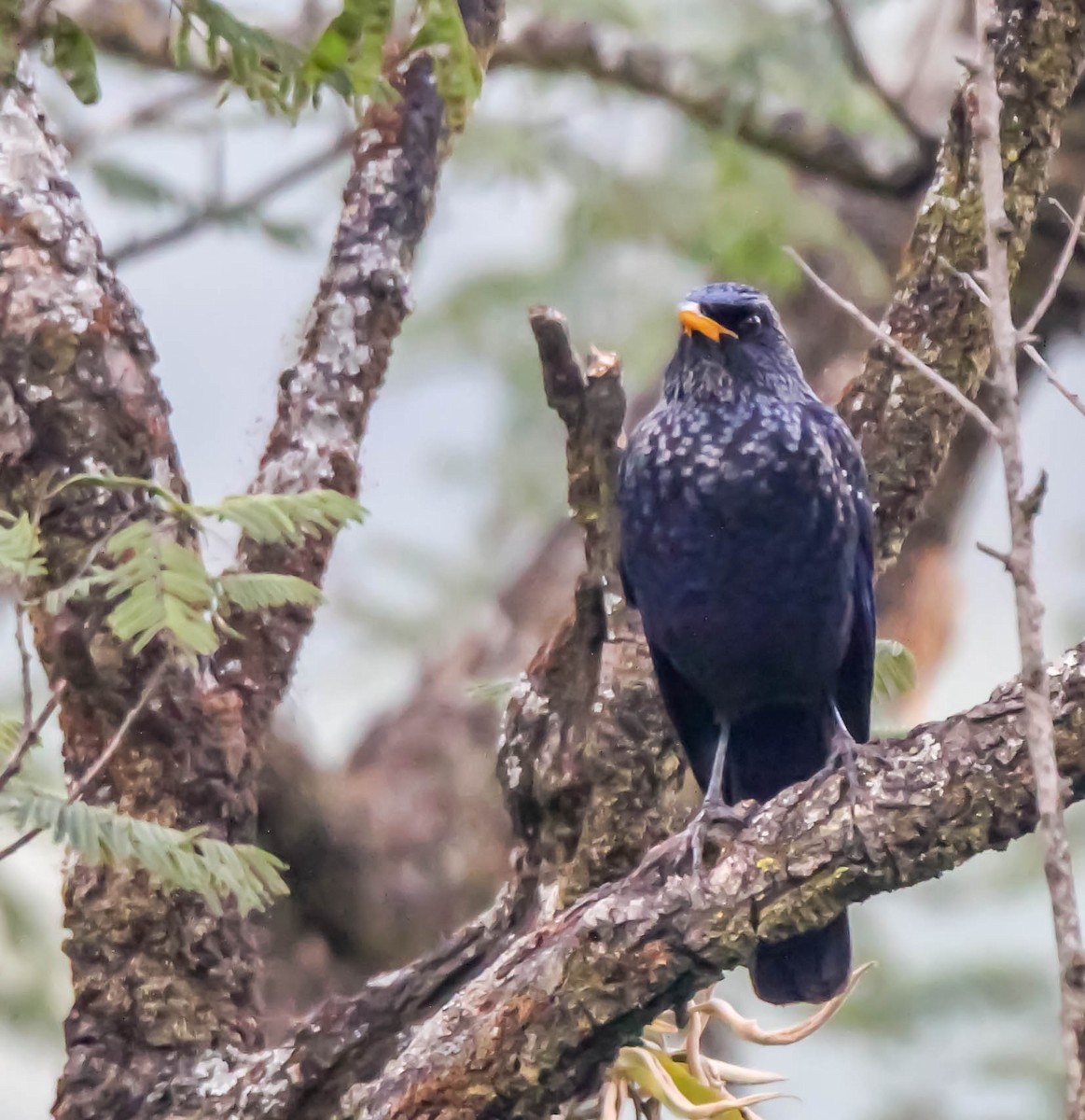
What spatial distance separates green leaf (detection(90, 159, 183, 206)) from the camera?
444 cm

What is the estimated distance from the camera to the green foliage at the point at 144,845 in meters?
2.00

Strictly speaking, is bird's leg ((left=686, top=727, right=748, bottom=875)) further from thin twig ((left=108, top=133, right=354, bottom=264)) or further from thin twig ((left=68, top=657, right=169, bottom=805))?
thin twig ((left=108, top=133, right=354, bottom=264))

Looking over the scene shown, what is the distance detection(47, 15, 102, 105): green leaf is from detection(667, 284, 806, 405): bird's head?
1.44m

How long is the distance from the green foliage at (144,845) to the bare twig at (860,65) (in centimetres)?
318

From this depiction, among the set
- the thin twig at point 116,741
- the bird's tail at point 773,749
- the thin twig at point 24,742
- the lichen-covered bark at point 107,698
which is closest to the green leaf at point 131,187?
the lichen-covered bark at point 107,698

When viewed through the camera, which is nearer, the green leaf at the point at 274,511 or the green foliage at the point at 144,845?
the green foliage at the point at 144,845

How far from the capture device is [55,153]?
3.21m

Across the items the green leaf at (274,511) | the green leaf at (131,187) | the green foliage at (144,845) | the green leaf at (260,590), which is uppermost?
the green leaf at (131,187)

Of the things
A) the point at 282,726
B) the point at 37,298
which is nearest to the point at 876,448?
the point at 37,298

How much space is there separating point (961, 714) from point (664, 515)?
3.35ft

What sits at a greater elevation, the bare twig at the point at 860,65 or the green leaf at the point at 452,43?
the bare twig at the point at 860,65

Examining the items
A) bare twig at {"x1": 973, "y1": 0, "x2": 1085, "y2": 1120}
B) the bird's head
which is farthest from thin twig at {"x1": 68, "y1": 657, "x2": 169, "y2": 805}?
the bird's head

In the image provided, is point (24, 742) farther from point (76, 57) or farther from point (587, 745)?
point (587, 745)

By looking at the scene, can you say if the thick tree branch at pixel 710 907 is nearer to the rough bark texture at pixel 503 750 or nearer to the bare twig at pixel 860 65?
the rough bark texture at pixel 503 750
